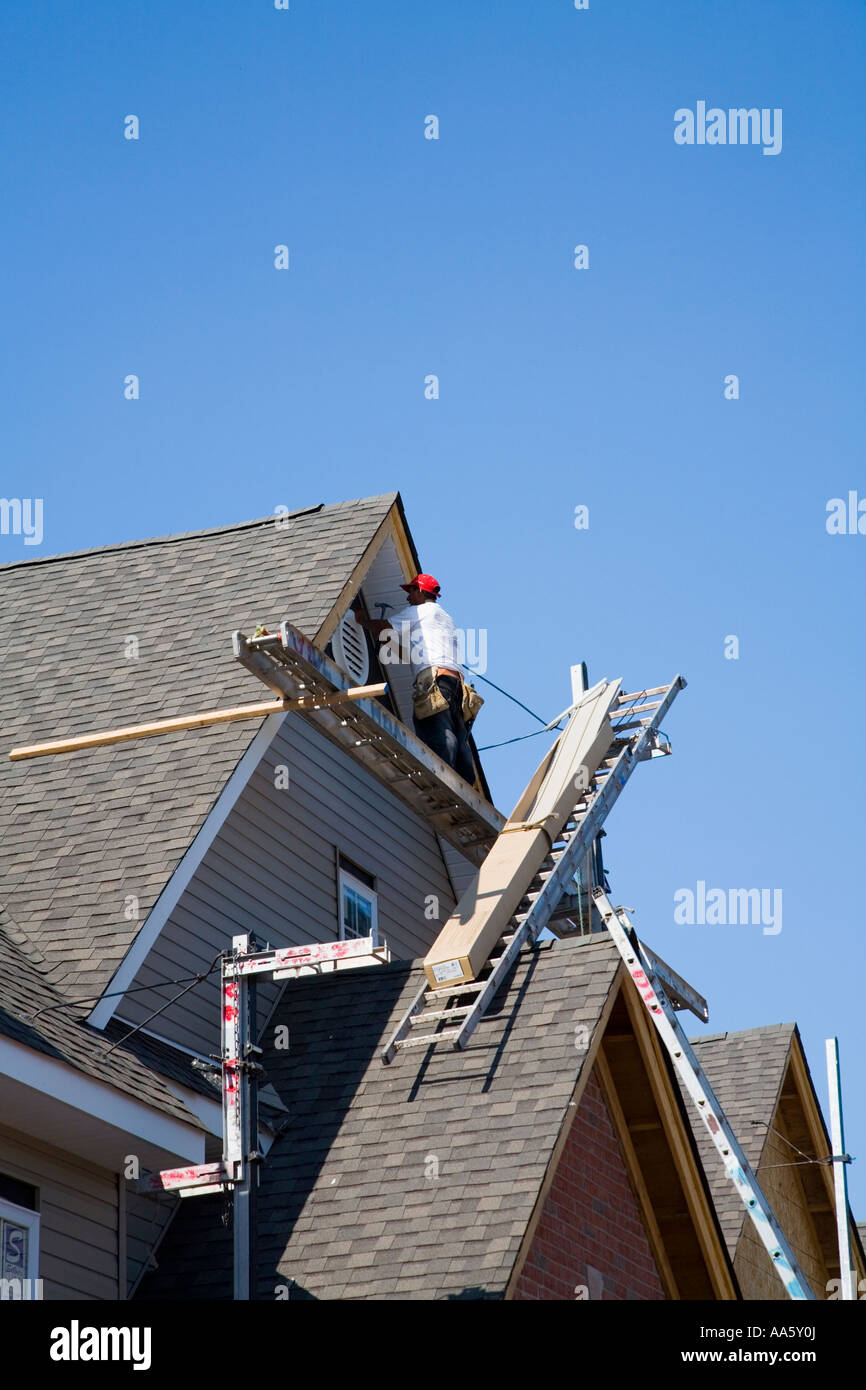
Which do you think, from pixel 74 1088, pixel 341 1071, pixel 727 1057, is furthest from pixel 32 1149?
pixel 727 1057

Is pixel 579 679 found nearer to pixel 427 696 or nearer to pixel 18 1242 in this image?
pixel 427 696

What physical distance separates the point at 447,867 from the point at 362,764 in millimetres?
2118

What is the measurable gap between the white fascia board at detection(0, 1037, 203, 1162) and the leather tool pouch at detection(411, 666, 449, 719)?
231 inches

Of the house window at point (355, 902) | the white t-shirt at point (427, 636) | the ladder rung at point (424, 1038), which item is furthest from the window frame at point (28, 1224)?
the white t-shirt at point (427, 636)

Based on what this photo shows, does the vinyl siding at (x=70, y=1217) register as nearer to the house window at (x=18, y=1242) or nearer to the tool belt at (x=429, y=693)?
the house window at (x=18, y=1242)

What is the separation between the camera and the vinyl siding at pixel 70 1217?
445 inches

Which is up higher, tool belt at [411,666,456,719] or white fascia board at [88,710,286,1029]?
tool belt at [411,666,456,719]

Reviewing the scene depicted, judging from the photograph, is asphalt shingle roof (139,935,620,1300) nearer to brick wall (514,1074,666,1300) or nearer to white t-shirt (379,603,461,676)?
brick wall (514,1074,666,1300)

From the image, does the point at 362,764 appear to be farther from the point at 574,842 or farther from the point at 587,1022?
the point at 587,1022

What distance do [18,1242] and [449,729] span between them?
708 centimetres

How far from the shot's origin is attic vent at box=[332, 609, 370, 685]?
16984 millimetres

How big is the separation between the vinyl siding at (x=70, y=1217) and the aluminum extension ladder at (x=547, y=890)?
2354mm

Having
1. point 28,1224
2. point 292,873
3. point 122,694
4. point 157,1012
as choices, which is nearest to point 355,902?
point 292,873

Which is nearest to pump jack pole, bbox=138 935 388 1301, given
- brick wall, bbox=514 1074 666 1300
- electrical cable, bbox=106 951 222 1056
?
electrical cable, bbox=106 951 222 1056
